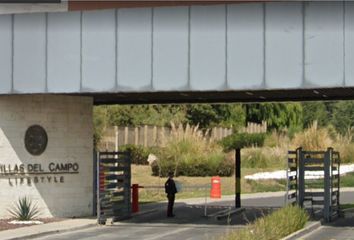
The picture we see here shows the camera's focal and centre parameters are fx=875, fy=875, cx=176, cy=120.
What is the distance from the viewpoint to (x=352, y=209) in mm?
35719

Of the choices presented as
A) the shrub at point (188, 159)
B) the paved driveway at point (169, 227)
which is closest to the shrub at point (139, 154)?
the shrub at point (188, 159)

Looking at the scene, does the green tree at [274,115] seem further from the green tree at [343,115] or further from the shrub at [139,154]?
the shrub at [139,154]

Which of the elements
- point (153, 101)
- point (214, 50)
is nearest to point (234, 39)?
point (214, 50)

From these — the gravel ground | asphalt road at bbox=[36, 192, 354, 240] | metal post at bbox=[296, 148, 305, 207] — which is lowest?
asphalt road at bbox=[36, 192, 354, 240]

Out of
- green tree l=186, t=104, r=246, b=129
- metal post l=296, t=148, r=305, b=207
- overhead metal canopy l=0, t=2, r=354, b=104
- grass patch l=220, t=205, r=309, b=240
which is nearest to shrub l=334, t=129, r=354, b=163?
green tree l=186, t=104, r=246, b=129

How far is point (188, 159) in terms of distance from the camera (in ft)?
169

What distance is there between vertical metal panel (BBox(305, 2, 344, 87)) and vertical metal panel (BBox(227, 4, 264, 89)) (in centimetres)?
131

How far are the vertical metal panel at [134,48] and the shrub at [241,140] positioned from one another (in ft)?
106

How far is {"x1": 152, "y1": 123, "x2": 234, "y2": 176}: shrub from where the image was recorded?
51.1m

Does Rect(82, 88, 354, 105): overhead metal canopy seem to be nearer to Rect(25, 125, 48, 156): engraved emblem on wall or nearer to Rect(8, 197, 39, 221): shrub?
Rect(25, 125, 48, 156): engraved emblem on wall

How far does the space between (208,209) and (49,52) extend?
11.7 metres

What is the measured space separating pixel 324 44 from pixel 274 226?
5300mm

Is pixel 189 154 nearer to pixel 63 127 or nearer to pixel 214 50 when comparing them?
pixel 63 127

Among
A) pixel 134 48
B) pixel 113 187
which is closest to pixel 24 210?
pixel 113 187
